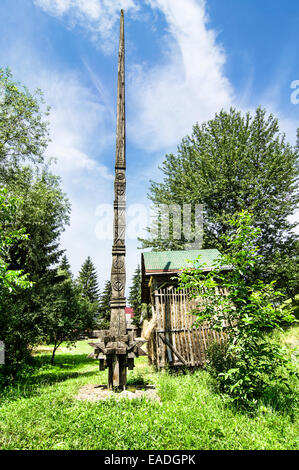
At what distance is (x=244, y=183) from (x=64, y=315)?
15466 millimetres

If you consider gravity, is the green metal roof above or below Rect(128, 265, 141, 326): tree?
above

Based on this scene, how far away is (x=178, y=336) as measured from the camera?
8430 mm

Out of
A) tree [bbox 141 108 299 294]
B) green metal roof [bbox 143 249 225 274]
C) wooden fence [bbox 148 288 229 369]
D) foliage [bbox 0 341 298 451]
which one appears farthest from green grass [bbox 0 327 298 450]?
tree [bbox 141 108 299 294]

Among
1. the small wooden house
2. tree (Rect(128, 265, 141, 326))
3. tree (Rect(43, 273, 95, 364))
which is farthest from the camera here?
tree (Rect(128, 265, 141, 326))

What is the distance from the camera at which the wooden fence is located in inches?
322

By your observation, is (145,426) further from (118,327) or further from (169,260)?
(169,260)

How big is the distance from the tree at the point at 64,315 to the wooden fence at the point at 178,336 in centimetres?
565

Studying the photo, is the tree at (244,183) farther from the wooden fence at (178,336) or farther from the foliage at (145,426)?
the foliage at (145,426)

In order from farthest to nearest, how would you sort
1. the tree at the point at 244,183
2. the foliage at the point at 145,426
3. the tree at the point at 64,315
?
the tree at the point at 244,183
the tree at the point at 64,315
the foliage at the point at 145,426

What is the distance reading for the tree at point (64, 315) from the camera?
36.6 ft

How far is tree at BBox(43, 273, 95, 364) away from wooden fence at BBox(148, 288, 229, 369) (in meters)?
5.65

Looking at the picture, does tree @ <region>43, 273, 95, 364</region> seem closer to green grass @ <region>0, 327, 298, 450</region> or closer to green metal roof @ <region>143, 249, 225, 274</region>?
green metal roof @ <region>143, 249, 225, 274</region>

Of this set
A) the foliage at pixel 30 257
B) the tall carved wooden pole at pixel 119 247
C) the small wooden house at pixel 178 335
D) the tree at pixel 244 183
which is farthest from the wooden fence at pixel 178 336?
the tree at pixel 244 183

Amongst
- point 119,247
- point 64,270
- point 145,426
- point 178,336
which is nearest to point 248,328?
point 145,426
